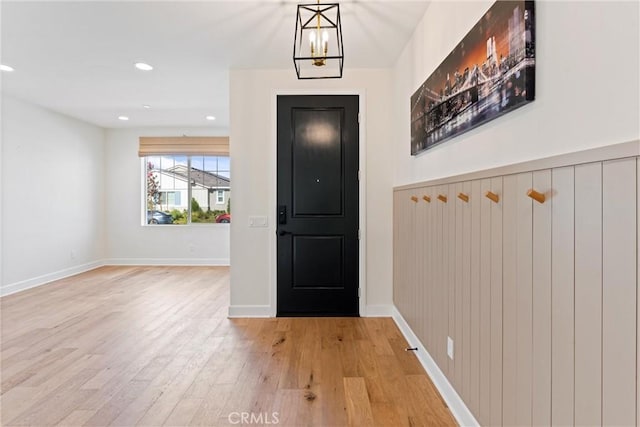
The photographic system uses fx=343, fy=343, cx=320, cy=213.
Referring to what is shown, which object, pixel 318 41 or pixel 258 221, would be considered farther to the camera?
pixel 258 221

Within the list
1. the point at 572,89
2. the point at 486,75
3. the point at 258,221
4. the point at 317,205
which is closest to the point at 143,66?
the point at 258,221

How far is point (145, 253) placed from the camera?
6504 millimetres

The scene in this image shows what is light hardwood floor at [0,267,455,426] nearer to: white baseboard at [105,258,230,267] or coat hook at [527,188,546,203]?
coat hook at [527,188,546,203]

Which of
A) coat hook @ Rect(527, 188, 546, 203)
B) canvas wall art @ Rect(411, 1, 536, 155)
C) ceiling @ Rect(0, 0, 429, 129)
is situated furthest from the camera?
ceiling @ Rect(0, 0, 429, 129)

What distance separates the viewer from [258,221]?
139 inches

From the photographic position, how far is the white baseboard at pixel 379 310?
3.51 meters

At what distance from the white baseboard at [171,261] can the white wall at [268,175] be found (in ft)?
10.4

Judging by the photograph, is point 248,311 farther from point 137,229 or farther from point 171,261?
point 137,229

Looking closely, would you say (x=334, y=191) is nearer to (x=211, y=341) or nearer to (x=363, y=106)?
(x=363, y=106)

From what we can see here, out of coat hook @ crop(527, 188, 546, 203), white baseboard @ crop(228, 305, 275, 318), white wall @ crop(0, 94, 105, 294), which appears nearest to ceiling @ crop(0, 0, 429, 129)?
white wall @ crop(0, 94, 105, 294)

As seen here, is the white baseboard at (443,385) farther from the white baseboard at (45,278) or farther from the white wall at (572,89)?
the white baseboard at (45,278)

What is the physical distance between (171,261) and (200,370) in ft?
15.1

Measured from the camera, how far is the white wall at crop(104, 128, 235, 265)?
21.1ft

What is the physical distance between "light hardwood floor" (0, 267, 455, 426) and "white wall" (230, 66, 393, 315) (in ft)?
1.26
